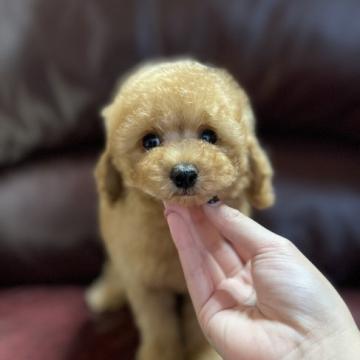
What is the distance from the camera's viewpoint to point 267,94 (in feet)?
3.90

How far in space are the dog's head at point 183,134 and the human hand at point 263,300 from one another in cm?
6

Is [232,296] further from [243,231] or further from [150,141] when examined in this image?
[150,141]

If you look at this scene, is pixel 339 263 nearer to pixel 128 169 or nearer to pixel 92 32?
pixel 128 169

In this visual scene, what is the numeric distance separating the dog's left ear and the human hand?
0.09m

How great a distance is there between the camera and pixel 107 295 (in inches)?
47.8

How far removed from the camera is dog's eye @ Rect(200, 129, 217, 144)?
86 cm

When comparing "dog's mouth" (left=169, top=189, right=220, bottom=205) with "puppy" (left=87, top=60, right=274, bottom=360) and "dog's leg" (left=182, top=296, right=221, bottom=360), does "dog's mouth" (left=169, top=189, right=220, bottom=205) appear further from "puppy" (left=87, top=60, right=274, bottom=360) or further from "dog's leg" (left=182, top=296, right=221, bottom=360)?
"dog's leg" (left=182, top=296, right=221, bottom=360)

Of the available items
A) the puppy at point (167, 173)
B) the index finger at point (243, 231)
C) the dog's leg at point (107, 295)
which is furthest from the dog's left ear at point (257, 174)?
the dog's leg at point (107, 295)

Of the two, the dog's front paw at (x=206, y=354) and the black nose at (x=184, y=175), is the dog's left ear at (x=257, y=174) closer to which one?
the black nose at (x=184, y=175)

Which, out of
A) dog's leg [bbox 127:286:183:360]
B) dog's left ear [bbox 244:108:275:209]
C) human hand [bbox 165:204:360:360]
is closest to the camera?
human hand [bbox 165:204:360:360]

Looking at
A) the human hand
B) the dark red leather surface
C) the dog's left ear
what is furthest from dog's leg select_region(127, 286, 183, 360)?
the dark red leather surface

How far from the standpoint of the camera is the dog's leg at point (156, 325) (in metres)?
1.04

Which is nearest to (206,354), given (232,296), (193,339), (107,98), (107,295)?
(193,339)

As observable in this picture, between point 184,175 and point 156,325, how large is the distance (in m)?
0.37
